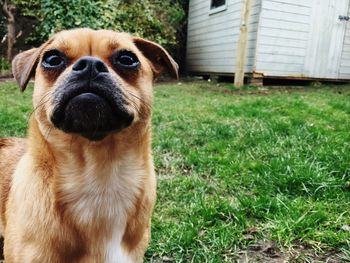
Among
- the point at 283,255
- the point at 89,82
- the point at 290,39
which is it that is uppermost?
the point at 290,39

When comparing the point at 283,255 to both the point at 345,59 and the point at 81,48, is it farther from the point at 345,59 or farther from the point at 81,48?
the point at 345,59

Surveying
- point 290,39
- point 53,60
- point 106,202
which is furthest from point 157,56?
point 290,39

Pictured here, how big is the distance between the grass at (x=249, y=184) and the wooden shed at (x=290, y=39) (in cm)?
483

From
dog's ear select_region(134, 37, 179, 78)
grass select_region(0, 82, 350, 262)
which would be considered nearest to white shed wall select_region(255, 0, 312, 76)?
grass select_region(0, 82, 350, 262)

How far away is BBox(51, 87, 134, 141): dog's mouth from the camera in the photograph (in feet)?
6.38

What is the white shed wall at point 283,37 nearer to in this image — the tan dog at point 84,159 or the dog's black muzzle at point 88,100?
the tan dog at point 84,159

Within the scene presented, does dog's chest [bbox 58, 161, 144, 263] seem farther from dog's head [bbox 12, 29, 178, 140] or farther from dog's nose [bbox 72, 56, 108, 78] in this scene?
dog's nose [bbox 72, 56, 108, 78]

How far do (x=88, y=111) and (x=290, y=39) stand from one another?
9991 millimetres

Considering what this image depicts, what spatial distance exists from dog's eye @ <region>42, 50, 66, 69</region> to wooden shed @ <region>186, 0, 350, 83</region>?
8.37m

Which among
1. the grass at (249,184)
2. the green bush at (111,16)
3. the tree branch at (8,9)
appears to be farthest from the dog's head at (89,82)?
the tree branch at (8,9)

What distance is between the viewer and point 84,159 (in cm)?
216

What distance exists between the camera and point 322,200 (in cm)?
332

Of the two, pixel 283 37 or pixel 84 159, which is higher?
pixel 283 37

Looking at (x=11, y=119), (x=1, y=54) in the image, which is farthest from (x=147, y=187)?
(x=1, y=54)
